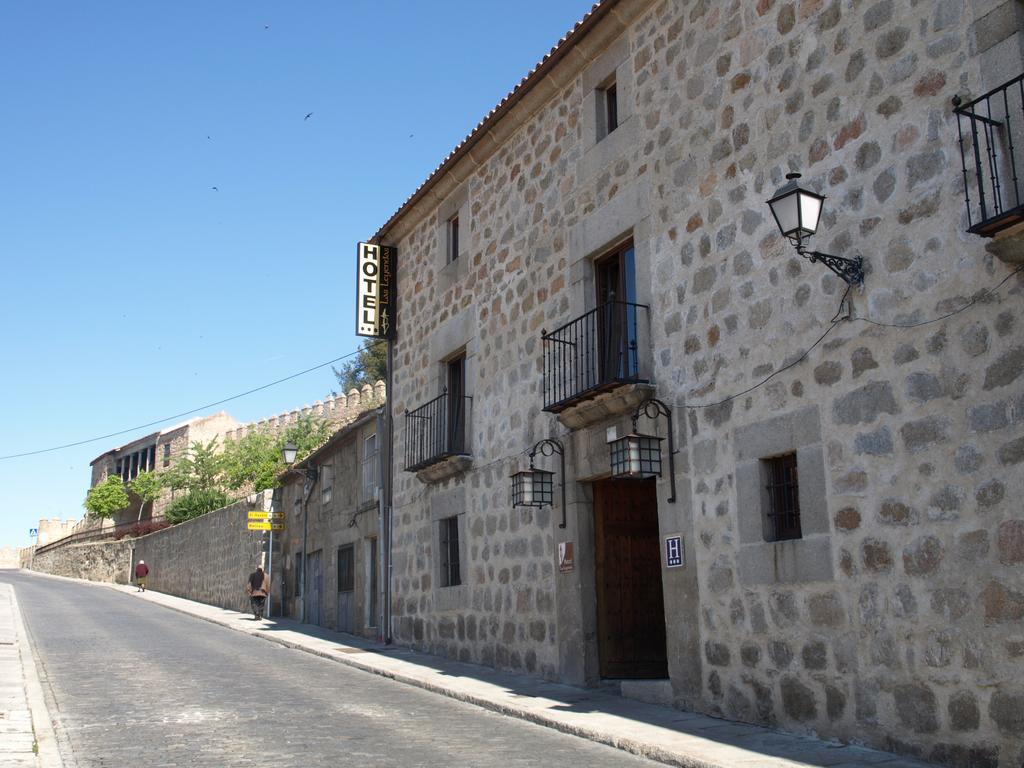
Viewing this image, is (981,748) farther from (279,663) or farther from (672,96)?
(279,663)

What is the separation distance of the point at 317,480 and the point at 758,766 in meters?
16.0

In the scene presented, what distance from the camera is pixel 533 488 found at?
11.1m

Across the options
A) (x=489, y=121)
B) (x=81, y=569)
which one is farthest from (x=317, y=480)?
(x=81, y=569)

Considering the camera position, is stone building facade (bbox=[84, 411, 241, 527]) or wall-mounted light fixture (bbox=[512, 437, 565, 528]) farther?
stone building facade (bbox=[84, 411, 241, 527])

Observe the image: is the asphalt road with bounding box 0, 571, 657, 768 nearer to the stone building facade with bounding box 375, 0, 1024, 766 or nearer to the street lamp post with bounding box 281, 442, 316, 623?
the stone building facade with bounding box 375, 0, 1024, 766

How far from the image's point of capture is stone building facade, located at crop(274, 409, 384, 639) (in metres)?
17.5

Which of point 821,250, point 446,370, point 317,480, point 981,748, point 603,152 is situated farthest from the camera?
point 317,480

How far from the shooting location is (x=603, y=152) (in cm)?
1091

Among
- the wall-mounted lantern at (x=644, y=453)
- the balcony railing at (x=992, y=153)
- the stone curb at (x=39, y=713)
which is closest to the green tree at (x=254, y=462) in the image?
the stone curb at (x=39, y=713)

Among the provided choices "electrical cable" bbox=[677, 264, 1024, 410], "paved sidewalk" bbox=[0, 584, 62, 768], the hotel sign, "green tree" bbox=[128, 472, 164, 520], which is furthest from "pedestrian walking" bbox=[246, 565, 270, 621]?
"green tree" bbox=[128, 472, 164, 520]

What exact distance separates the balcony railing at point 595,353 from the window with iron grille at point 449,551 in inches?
130

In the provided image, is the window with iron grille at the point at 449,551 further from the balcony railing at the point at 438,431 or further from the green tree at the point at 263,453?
the green tree at the point at 263,453

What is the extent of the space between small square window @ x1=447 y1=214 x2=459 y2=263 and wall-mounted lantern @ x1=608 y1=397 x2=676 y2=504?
608cm

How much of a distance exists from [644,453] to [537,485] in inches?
84.2
